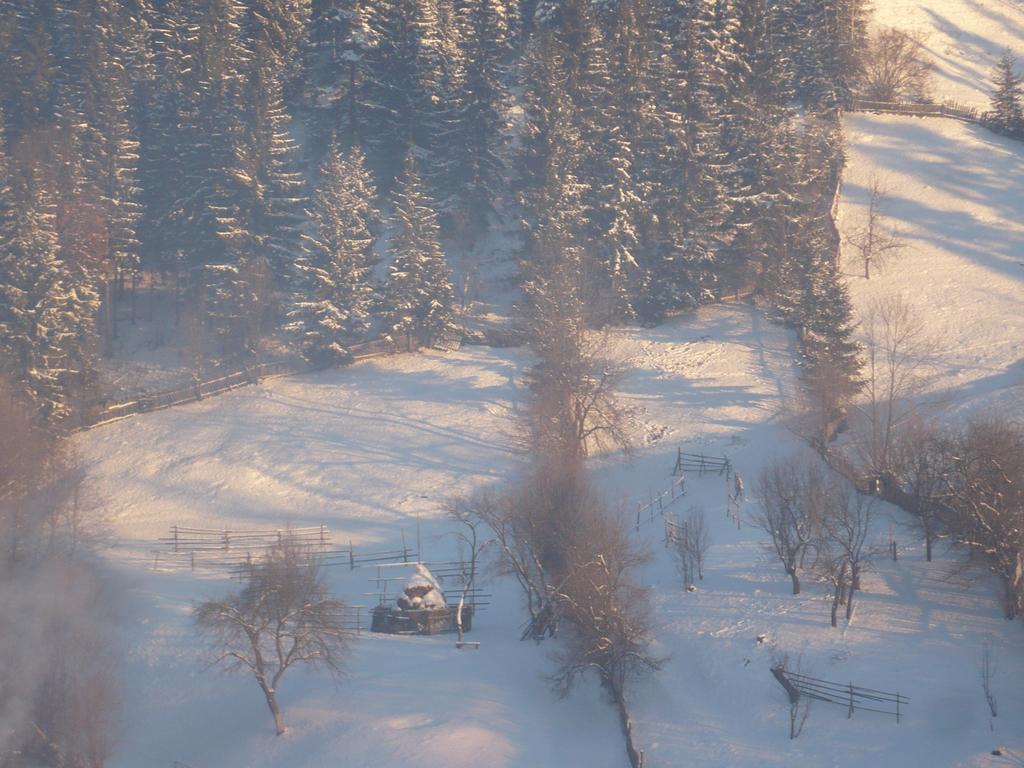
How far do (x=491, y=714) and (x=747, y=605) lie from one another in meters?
8.39

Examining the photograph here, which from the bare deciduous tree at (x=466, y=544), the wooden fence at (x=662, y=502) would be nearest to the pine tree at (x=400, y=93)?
the bare deciduous tree at (x=466, y=544)

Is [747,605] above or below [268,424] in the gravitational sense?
below

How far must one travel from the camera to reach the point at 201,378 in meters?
48.1

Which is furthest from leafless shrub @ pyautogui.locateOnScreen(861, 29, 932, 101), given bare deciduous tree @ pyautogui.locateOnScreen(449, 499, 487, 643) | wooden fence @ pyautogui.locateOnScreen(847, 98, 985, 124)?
bare deciduous tree @ pyautogui.locateOnScreen(449, 499, 487, 643)

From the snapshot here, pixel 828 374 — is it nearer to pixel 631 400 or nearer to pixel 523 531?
pixel 631 400

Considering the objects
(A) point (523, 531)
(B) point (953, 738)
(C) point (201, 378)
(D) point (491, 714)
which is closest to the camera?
(B) point (953, 738)

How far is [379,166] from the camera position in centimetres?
5912

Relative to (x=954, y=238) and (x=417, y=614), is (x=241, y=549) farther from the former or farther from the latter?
(x=954, y=238)

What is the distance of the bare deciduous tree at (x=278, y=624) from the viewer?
2753cm

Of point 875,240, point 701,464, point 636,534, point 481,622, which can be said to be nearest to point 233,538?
point 481,622

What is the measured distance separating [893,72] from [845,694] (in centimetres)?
5859

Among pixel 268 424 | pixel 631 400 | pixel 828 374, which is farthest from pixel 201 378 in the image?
pixel 828 374

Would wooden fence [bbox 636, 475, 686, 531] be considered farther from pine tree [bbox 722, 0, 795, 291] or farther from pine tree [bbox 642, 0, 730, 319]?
pine tree [bbox 722, 0, 795, 291]

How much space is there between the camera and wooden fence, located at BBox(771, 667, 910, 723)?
2530 centimetres
